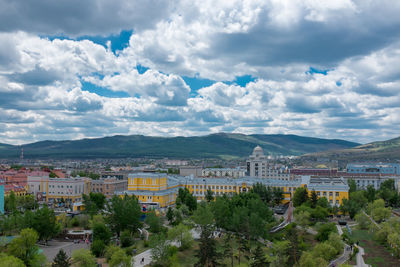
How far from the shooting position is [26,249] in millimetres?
48031

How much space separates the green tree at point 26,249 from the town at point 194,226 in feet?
0.40

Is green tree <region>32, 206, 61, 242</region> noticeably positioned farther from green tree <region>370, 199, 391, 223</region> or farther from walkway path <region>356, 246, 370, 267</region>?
green tree <region>370, 199, 391, 223</region>

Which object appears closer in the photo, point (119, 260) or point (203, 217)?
point (119, 260)

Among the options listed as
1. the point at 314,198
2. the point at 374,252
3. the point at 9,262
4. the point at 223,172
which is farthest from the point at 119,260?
the point at 223,172

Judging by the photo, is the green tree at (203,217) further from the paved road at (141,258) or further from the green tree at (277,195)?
the green tree at (277,195)

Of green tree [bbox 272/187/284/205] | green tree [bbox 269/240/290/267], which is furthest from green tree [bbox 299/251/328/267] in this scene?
green tree [bbox 272/187/284/205]

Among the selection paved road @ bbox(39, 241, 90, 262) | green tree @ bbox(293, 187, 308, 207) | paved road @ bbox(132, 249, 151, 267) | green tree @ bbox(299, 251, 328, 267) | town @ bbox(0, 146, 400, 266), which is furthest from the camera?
green tree @ bbox(293, 187, 308, 207)

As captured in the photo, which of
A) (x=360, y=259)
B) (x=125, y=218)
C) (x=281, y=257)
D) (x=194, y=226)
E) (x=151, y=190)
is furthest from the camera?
(x=151, y=190)

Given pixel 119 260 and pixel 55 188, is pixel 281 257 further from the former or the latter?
pixel 55 188

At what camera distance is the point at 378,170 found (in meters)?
165

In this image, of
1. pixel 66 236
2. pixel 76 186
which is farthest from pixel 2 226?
pixel 76 186

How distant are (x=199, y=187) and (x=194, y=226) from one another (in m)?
46.1

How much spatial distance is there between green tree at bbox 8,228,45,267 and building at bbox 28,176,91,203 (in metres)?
63.2

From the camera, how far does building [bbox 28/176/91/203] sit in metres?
111
